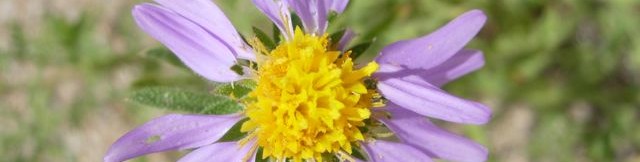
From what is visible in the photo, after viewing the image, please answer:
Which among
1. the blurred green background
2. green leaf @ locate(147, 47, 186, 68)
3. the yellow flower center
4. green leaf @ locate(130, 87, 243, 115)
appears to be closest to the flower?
the yellow flower center

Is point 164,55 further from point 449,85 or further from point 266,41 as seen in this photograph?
point 449,85

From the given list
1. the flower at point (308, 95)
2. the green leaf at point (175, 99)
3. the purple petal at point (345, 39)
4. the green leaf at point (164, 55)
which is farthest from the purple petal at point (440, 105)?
the green leaf at point (164, 55)

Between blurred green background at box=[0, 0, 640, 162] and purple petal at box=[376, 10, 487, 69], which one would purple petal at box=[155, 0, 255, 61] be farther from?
blurred green background at box=[0, 0, 640, 162]

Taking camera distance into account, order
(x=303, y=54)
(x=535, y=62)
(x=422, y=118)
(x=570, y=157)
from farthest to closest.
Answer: (x=570, y=157), (x=535, y=62), (x=422, y=118), (x=303, y=54)

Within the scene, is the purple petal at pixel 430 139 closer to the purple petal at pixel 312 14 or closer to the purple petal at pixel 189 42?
the purple petal at pixel 312 14

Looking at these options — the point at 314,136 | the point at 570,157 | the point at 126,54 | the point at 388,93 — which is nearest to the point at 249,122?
the point at 314,136

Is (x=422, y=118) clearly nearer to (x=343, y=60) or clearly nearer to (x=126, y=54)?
(x=343, y=60)
